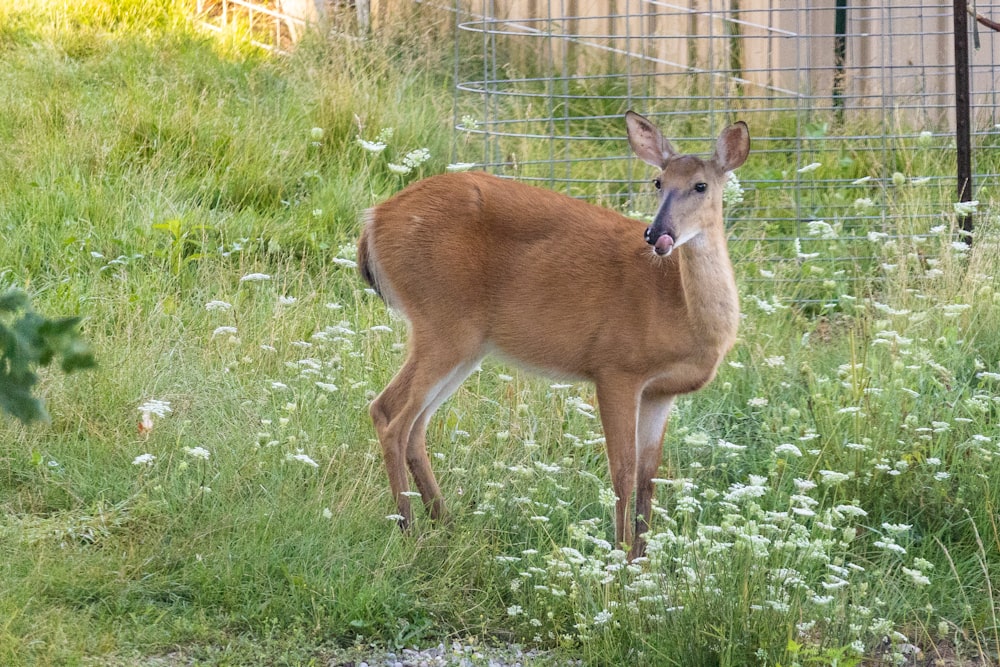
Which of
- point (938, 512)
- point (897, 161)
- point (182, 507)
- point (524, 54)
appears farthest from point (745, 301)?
point (524, 54)

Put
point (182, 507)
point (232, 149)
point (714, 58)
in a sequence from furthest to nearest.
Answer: point (714, 58) → point (232, 149) → point (182, 507)

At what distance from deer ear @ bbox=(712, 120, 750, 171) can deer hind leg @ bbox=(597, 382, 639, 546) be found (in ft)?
2.41

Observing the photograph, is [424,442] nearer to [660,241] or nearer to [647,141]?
[660,241]

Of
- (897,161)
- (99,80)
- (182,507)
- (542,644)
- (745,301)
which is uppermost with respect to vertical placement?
(99,80)

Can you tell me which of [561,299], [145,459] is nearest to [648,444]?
[561,299]

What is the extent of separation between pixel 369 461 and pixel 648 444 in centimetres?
90

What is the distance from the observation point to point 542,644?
11.5 ft

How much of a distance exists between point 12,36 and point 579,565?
6.77 m

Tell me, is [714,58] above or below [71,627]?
above

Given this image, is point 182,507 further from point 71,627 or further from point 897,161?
point 897,161

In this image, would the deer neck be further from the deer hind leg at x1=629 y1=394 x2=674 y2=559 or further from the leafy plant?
the leafy plant

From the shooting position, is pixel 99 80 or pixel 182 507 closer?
pixel 182 507

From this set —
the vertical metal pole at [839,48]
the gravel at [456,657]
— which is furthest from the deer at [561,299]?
the vertical metal pole at [839,48]

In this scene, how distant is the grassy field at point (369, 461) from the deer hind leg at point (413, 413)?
92 millimetres
